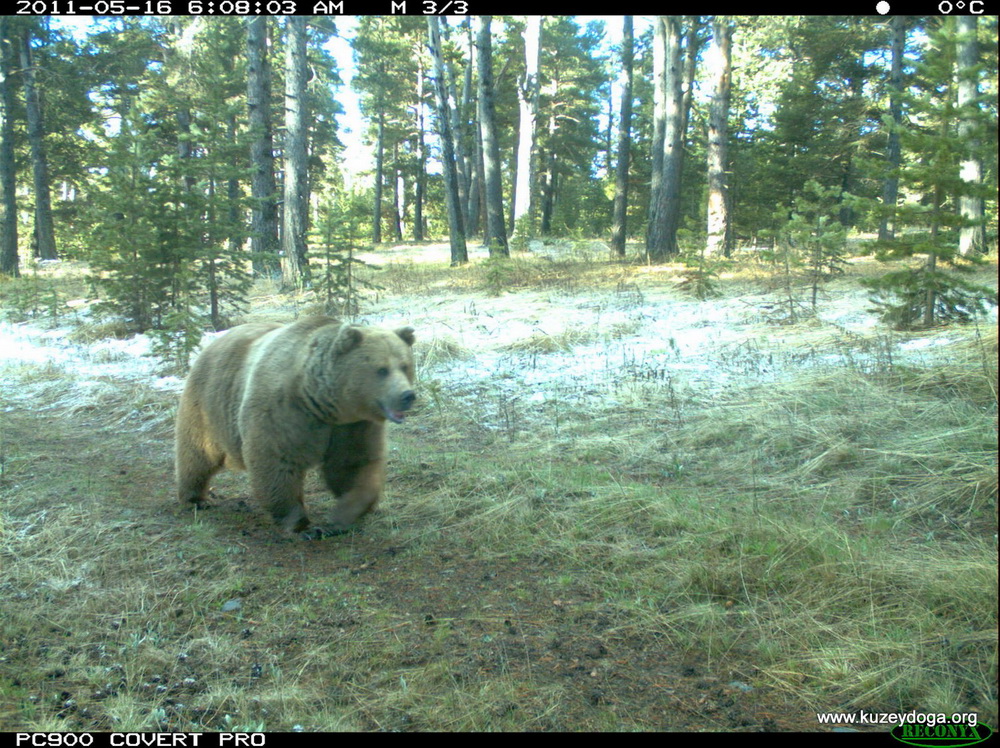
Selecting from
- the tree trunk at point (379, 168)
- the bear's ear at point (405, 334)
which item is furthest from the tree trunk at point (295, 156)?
the tree trunk at point (379, 168)

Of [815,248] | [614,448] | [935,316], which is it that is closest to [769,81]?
[815,248]

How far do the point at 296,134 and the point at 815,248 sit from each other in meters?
9.94

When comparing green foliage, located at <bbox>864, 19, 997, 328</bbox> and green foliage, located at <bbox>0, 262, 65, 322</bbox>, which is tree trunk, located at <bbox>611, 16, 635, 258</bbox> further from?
green foliage, located at <bbox>0, 262, 65, 322</bbox>

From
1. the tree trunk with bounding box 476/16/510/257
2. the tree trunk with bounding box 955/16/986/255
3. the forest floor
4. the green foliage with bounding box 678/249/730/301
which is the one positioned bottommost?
the forest floor

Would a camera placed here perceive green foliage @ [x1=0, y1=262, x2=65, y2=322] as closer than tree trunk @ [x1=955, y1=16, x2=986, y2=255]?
No

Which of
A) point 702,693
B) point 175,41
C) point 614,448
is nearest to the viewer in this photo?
point 702,693

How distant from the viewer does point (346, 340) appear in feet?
14.6

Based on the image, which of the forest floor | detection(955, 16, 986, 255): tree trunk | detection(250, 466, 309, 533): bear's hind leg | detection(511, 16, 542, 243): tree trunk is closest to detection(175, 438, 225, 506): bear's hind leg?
the forest floor

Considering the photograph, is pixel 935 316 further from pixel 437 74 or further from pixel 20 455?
pixel 437 74

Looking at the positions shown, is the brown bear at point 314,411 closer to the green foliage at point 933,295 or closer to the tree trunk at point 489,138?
the green foliage at point 933,295

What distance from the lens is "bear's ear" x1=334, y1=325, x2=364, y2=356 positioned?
443 cm

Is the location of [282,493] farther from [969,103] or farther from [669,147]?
[669,147]

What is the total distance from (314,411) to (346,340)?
0.51 metres

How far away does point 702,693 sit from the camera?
287 centimetres
